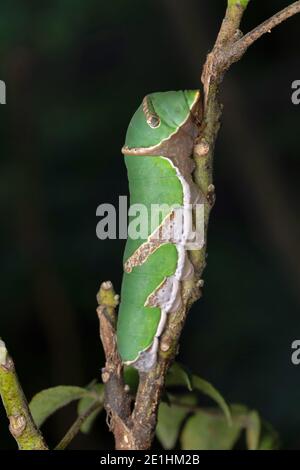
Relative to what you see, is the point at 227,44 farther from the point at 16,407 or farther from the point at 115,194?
the point at 115,194

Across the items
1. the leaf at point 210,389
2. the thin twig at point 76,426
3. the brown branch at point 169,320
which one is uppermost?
the brown branch at point 169,320

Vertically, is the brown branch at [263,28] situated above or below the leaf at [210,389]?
above

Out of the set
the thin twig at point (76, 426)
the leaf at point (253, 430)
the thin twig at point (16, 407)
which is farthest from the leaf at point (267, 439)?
the thin twig at point (16, 407)

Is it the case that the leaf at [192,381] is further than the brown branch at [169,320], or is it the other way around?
the leaf at [192,381]

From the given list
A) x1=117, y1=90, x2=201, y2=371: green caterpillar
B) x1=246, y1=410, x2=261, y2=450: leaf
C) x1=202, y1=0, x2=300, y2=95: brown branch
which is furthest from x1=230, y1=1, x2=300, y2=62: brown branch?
x1=246, y1=410, x2=261, y2=450: leaf

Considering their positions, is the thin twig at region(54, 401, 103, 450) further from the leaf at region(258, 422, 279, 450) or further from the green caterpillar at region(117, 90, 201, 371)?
the leaf at region(258, 422, 279, 450)

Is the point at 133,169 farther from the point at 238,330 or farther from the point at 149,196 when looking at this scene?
the point at 238,330

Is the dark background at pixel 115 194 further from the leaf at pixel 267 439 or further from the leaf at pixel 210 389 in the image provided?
the leaf at pixel 210 389
